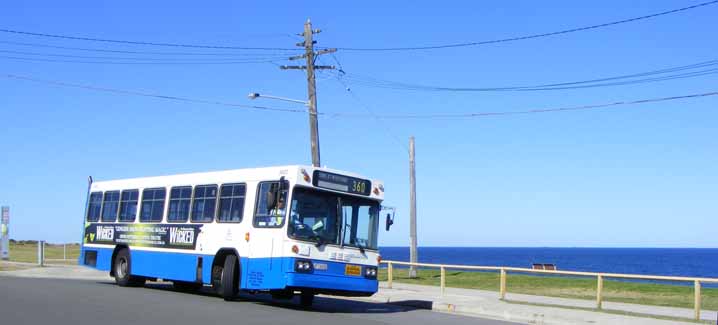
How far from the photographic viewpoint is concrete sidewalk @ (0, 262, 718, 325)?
54.2 ft

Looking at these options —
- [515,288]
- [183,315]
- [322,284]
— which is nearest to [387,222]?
[322,284]

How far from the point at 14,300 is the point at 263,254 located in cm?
501

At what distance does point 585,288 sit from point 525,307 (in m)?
8.78

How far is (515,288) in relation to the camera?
2706 centimetres

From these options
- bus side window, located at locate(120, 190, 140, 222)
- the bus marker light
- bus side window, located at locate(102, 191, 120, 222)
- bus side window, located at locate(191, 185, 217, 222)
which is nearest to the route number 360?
the bus marker light

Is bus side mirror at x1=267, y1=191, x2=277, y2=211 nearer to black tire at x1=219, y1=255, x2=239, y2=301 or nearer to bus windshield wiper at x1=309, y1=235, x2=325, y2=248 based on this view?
bus windshield wiper at x1=309, y1=235, x2=325, y2=248

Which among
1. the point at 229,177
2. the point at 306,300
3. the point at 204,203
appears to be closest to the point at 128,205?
the point at 204,203

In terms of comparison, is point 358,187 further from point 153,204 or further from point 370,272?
point 153,204

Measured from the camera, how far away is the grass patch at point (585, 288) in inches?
894

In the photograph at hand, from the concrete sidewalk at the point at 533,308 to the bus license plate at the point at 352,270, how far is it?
285cm

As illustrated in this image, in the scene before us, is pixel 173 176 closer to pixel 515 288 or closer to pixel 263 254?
pixel 263 254

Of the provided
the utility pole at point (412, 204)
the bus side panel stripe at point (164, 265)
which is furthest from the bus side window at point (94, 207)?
the utility pole at point (412, 204)

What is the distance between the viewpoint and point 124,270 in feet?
73.5

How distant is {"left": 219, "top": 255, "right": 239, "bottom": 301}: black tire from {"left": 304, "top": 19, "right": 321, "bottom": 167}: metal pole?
351 inches
